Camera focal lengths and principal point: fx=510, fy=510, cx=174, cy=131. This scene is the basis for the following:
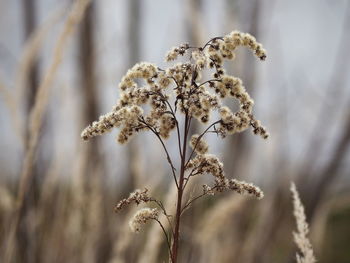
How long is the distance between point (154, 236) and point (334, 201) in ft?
2.97

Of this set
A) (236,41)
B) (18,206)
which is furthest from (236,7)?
(236,41)

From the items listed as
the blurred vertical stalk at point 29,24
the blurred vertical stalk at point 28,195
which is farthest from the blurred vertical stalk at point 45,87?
the blurred vertical stalk at point 29,24

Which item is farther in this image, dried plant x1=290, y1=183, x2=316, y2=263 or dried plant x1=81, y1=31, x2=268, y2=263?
dried plant x1=290, y1=183, x2=316, y2=263

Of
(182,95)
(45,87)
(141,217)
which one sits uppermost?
(45,87)

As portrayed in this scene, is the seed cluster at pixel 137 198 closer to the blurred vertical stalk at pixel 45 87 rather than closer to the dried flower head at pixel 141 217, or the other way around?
the dried flower head at pixel 141 217

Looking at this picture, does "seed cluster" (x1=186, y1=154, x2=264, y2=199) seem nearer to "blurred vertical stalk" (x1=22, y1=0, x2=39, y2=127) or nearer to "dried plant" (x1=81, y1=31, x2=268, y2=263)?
"dried plant" (x1=81, y1=31, x2=268, y2=263)

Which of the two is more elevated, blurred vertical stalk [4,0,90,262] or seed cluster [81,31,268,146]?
blurred vertical stalk [4,0,90,262]

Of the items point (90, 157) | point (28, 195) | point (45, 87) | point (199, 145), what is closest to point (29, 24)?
point (90, 157)

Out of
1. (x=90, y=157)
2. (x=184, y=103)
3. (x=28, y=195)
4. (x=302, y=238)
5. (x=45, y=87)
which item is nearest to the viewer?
(x=184, y=103)

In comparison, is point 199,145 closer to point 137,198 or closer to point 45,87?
point 137,198

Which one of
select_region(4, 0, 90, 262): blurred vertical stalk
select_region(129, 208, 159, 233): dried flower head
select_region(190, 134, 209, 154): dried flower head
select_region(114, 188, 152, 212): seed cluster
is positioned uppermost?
select_region(4, 0, 90, 262): blurred vertical stalk

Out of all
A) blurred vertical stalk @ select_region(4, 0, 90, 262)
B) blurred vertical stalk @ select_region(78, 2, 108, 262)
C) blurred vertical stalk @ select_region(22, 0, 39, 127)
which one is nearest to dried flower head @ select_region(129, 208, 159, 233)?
blurred vertical stalk @ select_region(4, 0, 90, 262)

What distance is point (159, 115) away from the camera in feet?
2.02

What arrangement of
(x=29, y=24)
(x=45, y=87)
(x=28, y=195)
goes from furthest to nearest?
(x=29, y=24), (x=28, y=195), (x=45, y=87)
